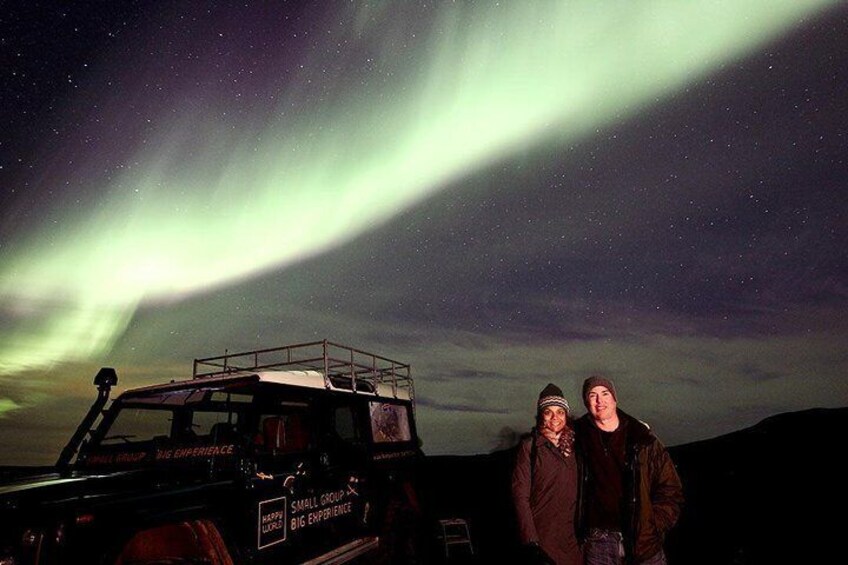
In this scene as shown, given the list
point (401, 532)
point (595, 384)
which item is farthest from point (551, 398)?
point (401, 532)

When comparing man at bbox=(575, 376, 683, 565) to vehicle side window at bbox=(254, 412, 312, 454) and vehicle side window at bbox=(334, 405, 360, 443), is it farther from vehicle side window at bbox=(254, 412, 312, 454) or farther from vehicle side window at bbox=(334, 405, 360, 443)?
vehicle side window at bbox=(334, 405, 360, 443)

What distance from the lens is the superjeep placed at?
309 cm

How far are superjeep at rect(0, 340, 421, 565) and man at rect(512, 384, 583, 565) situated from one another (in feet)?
7.33

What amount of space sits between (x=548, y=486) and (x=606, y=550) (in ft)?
1.57

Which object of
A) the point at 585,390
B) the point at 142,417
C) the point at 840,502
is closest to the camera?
the point at 585,390

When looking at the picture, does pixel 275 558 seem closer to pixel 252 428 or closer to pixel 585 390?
pixel 252 428

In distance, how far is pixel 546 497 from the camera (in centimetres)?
342

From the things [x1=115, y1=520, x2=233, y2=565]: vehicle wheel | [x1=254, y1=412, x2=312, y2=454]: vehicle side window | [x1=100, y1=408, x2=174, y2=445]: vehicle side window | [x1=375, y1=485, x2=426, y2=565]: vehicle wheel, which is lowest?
[x1=375, y1=485, x2=426, y2=565]: vehicle wheel

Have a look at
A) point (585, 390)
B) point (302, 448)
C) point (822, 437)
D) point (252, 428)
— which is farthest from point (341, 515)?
point (822, 437)

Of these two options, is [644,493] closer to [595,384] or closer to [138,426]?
[595,384]

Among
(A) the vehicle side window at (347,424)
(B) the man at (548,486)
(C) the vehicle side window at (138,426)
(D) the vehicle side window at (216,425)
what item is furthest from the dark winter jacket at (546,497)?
(C) the vehicle side window at (138,426)

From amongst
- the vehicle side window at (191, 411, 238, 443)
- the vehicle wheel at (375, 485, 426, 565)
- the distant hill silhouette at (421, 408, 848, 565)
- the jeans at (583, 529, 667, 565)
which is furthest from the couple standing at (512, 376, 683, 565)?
the distant hill silhouette at (421, 408, 848, 565)

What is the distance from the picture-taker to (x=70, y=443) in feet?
16.7

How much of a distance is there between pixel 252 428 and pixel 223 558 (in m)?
1.15
